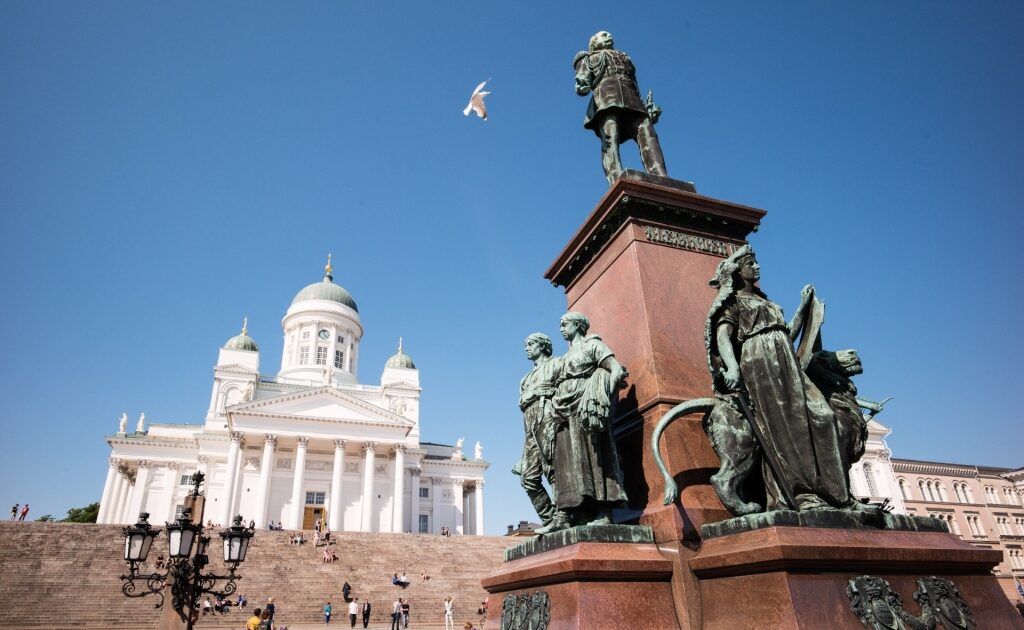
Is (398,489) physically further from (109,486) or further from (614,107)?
(614,107)

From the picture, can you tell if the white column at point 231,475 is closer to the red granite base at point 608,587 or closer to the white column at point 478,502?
the white column at point 478,502

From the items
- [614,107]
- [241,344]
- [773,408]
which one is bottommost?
[773,408]

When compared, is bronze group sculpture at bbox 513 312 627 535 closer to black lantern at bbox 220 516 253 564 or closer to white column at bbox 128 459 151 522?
black lantern at bbox 220 516 253 564

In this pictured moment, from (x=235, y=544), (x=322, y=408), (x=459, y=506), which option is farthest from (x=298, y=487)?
(x=235, y=544)

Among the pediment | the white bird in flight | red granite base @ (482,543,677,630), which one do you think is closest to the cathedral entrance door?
the pediment

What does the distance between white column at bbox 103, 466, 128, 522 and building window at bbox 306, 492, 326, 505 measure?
17.5 meters

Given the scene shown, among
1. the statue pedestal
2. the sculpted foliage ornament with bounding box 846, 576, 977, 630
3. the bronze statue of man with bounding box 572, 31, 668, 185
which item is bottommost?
the sculpted foliage ornament with bounding box 846, 576, 977, 630

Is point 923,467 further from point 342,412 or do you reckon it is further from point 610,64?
point 610,64

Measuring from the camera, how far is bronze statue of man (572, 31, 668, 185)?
6.03 metres

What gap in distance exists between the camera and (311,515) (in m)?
48.5

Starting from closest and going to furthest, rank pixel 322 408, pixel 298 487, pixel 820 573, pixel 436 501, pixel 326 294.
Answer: pixel 820 573 → pixel 298 487 → pixel 322 408 → pixel 436 501 → pixel 326 294

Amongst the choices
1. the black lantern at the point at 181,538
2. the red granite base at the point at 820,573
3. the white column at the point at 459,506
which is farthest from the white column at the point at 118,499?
the red granite base at the point at 820,573

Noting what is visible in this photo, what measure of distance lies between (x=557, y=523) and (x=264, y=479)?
155 feet

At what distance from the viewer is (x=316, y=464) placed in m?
50.8
